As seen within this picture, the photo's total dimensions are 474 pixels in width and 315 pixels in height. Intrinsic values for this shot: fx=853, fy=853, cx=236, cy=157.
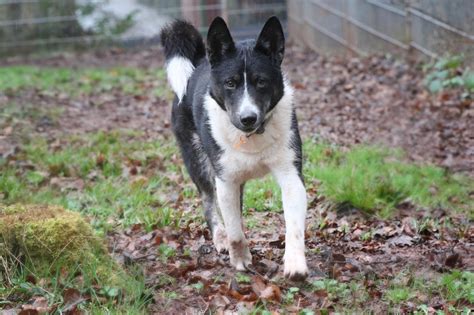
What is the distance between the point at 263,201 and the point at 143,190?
987mm

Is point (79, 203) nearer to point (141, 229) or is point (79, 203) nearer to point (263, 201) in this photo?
point (141, 229)

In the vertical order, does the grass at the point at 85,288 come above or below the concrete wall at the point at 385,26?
above

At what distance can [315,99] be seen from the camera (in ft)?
30.9

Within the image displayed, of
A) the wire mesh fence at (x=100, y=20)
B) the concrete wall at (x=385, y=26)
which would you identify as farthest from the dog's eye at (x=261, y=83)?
the wire mesh fence at (x=100, y=20)

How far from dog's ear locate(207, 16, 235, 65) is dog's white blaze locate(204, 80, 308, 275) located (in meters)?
0.29

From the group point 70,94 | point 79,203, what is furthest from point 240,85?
point 70,94

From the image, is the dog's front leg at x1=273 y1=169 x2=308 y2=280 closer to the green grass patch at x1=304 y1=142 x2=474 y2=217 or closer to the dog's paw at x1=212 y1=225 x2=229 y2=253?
the dog's paw at x1=212 y1=225 x2=229 y2=253

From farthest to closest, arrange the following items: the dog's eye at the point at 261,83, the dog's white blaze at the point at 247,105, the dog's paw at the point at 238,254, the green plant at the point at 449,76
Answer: the green plant at the point at 449,76
the dog's paw at the point at 238,254
the dog's eye at the point at 261,83
the dog's white blaze at the point at 247,105

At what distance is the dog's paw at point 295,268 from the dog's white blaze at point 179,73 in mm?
1623

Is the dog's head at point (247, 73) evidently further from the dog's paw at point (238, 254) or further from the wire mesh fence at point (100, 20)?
the wire mesh fence at point (100, 20)

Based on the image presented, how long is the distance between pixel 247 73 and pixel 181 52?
1.17 m

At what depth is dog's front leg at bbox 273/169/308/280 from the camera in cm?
418

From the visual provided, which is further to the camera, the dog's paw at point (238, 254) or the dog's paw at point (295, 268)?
the dog's paw at point (238, 254)

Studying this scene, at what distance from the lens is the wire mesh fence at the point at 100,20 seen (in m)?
14.0
